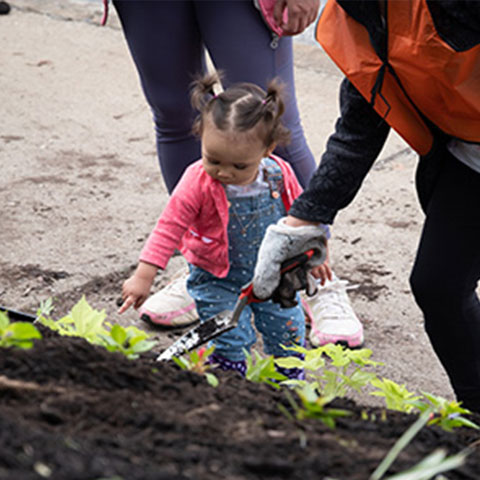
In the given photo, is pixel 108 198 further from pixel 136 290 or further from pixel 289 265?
pixel 289 265

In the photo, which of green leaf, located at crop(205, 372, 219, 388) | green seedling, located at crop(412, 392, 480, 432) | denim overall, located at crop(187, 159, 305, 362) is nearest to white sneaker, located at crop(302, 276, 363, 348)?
denim overall, located at crop(187, 159, 305, 362)

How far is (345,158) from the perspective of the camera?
2178 mm

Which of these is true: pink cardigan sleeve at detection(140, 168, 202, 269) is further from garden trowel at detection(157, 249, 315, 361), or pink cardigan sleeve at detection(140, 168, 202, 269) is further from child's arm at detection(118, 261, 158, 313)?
garden trowel at detection(157, 249, 315, 361)

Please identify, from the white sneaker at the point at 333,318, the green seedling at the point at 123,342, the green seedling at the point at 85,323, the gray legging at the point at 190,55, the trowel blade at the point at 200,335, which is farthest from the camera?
the white sneaker at the point at 333,318

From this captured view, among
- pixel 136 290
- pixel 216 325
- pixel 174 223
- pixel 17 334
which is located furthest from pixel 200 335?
pixel 17 334

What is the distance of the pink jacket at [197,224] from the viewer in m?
2.54

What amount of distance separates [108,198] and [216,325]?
7.20ft

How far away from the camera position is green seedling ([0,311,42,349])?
1.22m

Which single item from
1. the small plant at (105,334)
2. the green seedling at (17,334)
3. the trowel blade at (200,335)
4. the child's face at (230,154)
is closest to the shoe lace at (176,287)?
the child's face at (230,154)

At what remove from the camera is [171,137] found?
3070 millimetres

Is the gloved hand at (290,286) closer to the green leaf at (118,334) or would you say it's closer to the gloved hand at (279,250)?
the gloved hand at (279,250)

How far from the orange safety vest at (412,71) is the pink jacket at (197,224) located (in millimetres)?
710

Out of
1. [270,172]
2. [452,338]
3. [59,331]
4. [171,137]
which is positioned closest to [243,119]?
[270,172]

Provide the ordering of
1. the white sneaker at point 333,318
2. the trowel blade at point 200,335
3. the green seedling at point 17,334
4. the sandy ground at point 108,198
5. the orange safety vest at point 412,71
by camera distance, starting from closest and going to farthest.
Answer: the green seedling at point 17,334
the orange safety vest at point 412,71
the trowel blade at point 200,335
the white sneaker at point 333,318
the sandy ground at point 108,198
